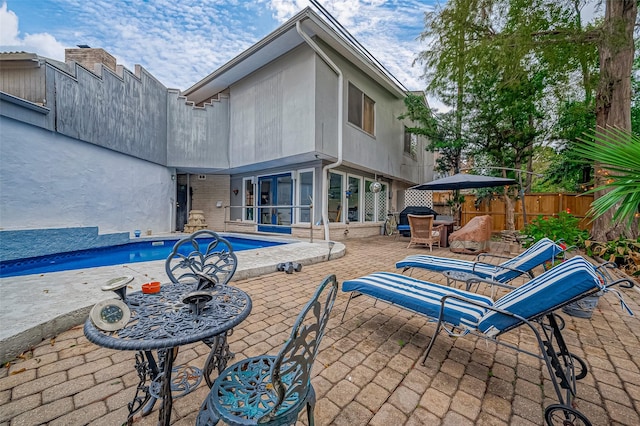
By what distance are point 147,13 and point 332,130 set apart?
247 inches

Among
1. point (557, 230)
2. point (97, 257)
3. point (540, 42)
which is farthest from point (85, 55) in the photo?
point (557, 230)

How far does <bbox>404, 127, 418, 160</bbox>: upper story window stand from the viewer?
12086mm

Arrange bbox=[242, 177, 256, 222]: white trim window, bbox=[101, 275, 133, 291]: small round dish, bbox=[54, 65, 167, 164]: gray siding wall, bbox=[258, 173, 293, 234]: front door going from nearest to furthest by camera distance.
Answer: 1. bbox=[101, 275, 133, 291]: small round dish
2. bbox=[54, 65, 167, 164]: gray siding wall
3. bbox=[258, 173, 293, 234]: front door
4. bbox=[242, 177, 256, 222]: white trim window

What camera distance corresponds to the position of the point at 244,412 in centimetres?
107

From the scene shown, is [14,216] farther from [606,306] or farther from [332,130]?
[606,306]

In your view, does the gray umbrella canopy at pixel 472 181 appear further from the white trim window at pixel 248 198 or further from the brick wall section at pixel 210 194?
the brick wall section at pixel 210 194

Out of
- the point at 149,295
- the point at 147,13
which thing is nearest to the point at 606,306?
the point at 149,295

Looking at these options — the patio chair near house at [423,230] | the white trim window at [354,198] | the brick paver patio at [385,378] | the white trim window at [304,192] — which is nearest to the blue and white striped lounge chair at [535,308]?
the brick paver patio at [385,378]

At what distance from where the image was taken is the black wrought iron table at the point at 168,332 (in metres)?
1.13

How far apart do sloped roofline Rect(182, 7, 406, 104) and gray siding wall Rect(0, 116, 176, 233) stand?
395cm

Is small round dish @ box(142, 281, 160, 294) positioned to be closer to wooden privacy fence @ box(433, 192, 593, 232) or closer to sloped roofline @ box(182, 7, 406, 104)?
sloped roofline @ box(182, 7, 406, 104)

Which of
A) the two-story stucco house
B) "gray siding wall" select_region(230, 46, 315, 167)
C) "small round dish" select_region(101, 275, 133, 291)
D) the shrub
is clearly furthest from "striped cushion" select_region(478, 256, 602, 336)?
"gray siding wall" select_region(230, 46, 315, 167)

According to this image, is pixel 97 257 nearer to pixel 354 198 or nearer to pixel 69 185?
pixel 69 185

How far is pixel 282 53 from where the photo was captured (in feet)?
25.2
